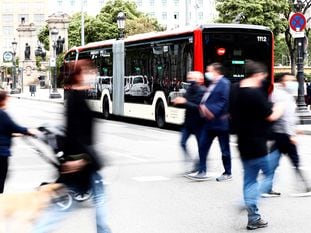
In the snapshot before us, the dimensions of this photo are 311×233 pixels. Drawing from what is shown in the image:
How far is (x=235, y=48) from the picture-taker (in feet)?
64.9

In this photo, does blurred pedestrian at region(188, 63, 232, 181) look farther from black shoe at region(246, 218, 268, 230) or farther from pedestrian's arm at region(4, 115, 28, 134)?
pedestrian's arm at region(4, 115, 28, 134)

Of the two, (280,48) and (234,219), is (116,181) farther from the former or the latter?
(280,48)

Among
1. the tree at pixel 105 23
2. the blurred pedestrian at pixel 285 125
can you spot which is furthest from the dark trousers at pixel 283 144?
the tree at pixel 105 23

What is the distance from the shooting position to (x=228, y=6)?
5566 centimetres

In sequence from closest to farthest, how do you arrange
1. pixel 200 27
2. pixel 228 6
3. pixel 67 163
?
pixel 67 163, pixel 200 27, pixel 228 6

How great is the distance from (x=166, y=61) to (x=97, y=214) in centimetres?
1550

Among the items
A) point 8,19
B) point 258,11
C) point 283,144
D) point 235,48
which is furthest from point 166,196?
point 8,19

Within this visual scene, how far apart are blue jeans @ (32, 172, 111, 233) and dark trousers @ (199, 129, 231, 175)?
484 centimetres

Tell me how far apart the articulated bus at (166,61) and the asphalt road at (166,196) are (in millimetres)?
3581

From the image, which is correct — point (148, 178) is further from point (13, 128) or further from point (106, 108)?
point (106, 108)

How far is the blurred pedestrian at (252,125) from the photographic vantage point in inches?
282

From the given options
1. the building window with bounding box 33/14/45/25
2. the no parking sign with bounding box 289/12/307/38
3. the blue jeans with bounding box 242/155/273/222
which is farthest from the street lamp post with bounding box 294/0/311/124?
the building window with bounding box 33/14/45/25

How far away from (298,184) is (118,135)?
10.4m

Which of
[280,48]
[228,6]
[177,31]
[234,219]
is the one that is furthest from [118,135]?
[280,48]
